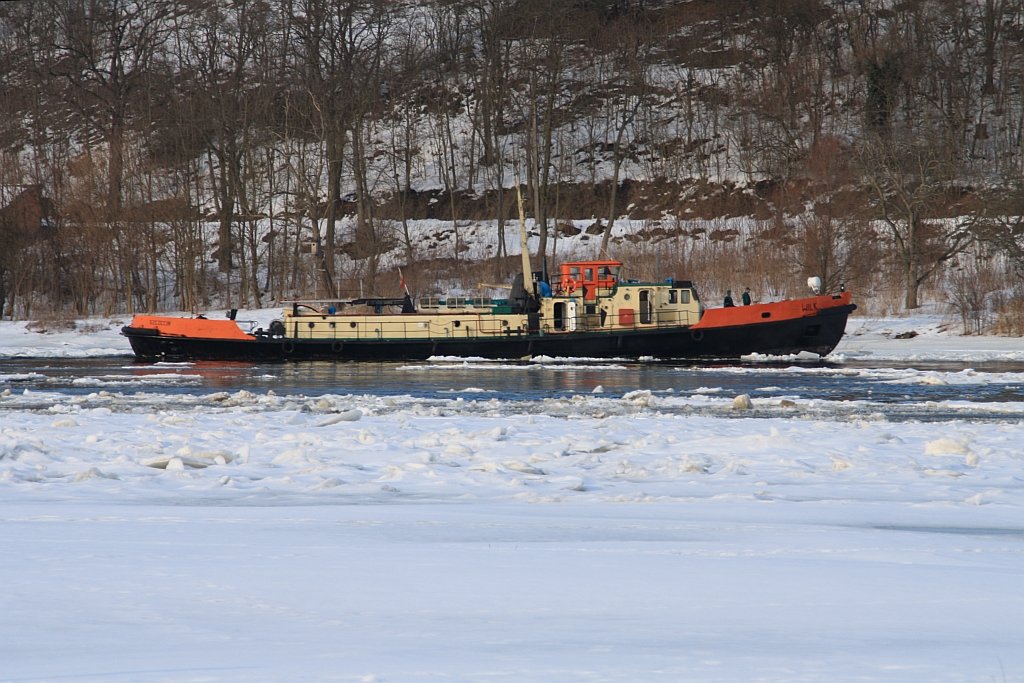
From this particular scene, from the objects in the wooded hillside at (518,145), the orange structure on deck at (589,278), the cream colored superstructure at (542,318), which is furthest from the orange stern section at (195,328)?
the orange structure on deck at (589,278)

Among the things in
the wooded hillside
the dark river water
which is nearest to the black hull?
the dark river water

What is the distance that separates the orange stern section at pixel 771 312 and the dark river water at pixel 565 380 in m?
2.39

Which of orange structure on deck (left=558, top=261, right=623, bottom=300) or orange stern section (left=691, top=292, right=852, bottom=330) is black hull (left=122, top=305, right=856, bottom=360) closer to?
orange stern section (left=691, top=292, right=852, bottom=330)

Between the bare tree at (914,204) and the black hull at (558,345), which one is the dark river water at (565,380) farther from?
the bare tree at (914,204)

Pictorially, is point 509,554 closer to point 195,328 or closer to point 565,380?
point 565,380

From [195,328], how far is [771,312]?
1832cm

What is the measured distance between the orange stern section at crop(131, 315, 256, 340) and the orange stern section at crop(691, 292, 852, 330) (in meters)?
14.7

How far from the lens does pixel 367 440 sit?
A: 12680 millimetres

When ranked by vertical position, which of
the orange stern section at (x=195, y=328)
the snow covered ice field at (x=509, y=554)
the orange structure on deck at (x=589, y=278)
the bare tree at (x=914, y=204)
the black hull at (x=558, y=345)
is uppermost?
the bare tree at (x=914, y=204)

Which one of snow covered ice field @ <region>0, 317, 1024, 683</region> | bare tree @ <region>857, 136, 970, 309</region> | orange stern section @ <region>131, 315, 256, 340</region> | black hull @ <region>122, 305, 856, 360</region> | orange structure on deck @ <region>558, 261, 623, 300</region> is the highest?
bare tree @ <region>857, 136, 970, 309</region>

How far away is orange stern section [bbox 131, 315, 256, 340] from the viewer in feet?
119

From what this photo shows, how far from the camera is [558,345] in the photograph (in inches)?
1350

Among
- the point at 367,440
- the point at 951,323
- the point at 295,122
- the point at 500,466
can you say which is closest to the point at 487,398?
the point at 367,440

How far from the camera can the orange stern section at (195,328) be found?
3619cm
